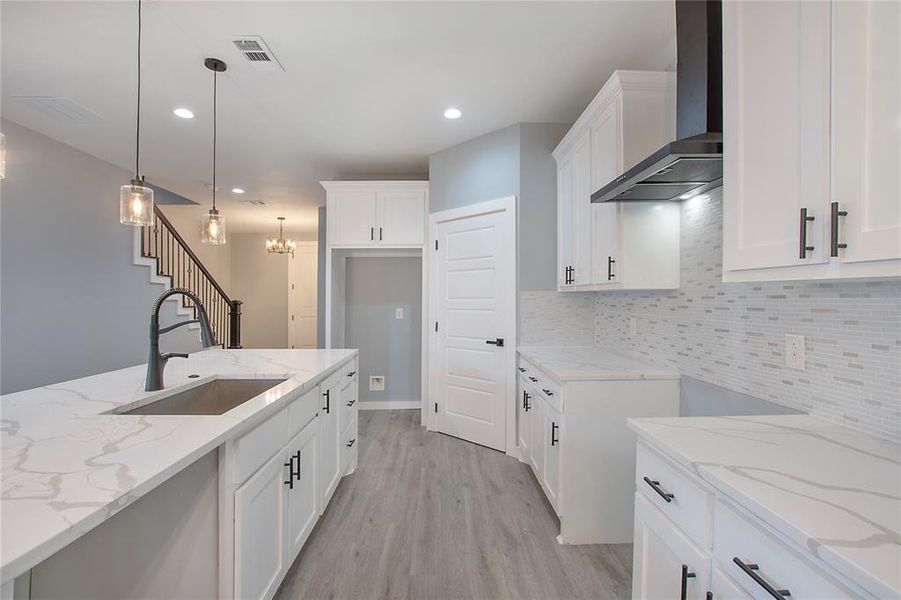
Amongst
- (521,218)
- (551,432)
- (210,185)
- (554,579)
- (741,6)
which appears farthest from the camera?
(210,185)

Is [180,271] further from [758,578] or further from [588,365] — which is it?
[758,578]

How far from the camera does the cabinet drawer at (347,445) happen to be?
2.53 m

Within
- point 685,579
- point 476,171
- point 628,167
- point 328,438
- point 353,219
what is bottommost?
point 328,438

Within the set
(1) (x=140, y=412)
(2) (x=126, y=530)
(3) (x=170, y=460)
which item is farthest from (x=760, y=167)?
(1) (x=140, y=412)

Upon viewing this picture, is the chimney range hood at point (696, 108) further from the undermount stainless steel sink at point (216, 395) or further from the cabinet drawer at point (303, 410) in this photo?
the undermount stainless steel sink at point (216, 395)

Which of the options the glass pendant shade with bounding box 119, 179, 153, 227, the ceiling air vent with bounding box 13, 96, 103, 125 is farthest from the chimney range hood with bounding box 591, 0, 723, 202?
the ceiling air vent with bounding box 13, 96, 103, 125

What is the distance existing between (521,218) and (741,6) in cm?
204

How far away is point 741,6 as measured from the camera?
1.19 m

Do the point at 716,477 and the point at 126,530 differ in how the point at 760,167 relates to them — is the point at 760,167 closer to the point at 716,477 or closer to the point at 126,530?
the point at 716,477

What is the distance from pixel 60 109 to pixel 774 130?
4564 millimetres

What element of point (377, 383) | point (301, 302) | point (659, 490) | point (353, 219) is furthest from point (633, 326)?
point (301, 302)

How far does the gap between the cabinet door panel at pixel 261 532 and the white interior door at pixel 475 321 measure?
6.56 ft

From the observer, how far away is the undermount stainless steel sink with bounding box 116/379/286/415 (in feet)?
5.82

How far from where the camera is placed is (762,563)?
80 cm
